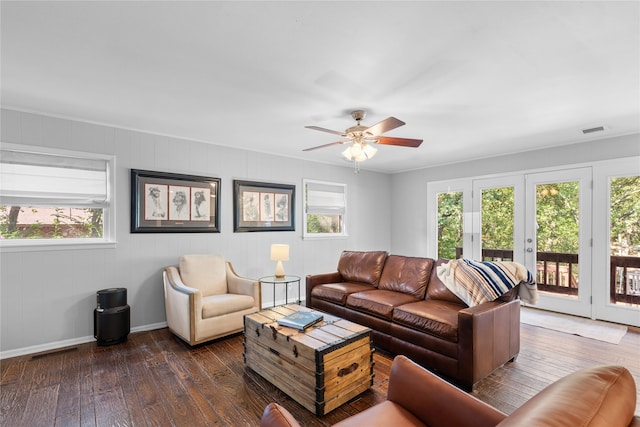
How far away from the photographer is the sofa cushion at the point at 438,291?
10.4 ft

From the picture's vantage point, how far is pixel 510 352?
9.50ft

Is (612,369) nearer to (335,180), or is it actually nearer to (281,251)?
(281,251)

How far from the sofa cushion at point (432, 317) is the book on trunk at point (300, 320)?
809 millimetres

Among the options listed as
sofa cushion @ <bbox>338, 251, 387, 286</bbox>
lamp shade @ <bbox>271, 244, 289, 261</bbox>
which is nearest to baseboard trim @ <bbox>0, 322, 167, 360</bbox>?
lamp shade @ <bbox>271, 244, 289, 261</bbox>

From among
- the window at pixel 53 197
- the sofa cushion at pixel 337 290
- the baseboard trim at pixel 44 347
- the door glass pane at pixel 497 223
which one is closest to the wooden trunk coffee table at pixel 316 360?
the sofa cushion at pixel 337 290

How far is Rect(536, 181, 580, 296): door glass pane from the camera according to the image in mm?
4434

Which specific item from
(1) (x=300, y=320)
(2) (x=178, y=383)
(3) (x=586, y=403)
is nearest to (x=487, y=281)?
(1) (x=300, y=320)

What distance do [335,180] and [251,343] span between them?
12.3 ft

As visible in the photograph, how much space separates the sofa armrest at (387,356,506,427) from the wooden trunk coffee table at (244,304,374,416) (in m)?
0.69

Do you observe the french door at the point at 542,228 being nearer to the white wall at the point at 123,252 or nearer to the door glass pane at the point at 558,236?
the door glass pane at the point at 558,236

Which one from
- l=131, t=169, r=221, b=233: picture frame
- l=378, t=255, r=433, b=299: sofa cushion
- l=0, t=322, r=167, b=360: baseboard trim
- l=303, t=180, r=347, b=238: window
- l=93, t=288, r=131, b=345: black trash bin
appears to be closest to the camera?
l=0, t=322, r=167, b=360: baseboard trim

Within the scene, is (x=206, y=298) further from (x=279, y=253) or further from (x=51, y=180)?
(x=51, y=180)

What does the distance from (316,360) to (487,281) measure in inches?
71.2

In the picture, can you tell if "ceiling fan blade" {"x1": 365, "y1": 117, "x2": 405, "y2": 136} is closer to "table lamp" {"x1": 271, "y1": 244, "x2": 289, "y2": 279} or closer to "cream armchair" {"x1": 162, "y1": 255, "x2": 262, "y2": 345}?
"table lamp" {"x1": 271, "y1": 244, "x2": 289, "y2": 279}
